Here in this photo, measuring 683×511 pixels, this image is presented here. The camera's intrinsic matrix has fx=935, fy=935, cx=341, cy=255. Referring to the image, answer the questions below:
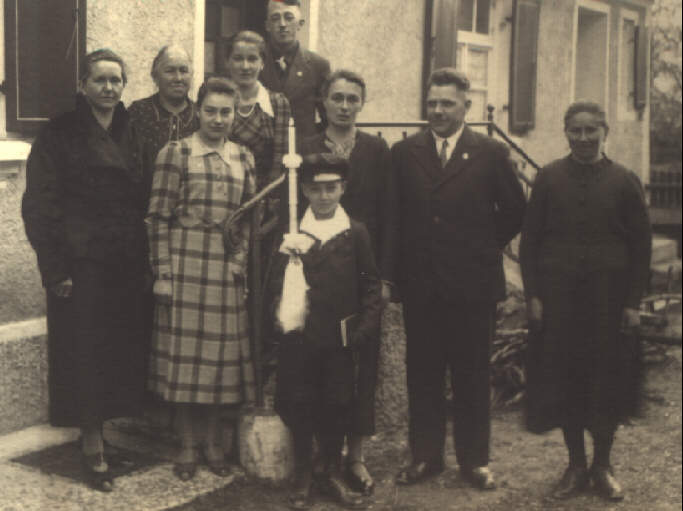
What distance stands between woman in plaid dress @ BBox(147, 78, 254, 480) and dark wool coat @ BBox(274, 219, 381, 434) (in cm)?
30

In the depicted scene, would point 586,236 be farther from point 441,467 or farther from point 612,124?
point 612,124

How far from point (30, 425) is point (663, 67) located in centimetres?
636

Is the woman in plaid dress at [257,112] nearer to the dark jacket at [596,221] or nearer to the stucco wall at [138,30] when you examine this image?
the stucco wall at [138,30]

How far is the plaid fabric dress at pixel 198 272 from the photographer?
12.6 ft

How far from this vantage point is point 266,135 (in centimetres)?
429

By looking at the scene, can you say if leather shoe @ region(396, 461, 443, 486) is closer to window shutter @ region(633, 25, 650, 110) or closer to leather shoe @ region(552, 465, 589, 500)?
leather shoe @ region(552, 465, 589, 500)

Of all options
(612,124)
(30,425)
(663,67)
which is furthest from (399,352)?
(612,124)

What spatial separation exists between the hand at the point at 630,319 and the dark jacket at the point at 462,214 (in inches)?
20.5

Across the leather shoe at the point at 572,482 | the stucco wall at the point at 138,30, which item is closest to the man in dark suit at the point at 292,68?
the stucco wall at the point at 138,30

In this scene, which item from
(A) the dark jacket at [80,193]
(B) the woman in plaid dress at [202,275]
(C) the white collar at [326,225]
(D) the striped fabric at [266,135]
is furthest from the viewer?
(D) the striped fabric at [266,135]

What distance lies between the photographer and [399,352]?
527 centimetres

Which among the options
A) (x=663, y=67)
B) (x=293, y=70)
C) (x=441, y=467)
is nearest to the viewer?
(x=441, y=467)

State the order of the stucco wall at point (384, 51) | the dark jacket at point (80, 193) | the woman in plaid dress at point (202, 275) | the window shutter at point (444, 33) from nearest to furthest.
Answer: the dark jacket at point (80, 193) → the woman in plaid dress at point (202, 275) → the stucco wall at point (384, 51) → the window shutter at point (444, 33)

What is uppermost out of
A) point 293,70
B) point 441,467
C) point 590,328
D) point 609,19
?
point 609,19
